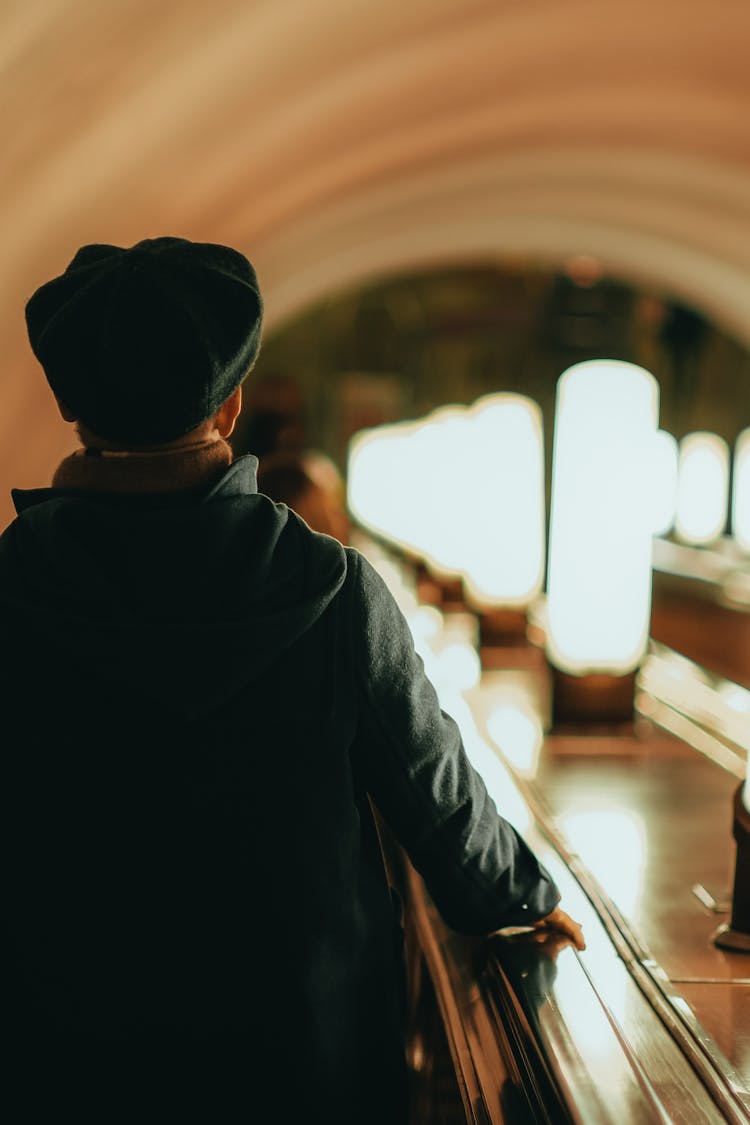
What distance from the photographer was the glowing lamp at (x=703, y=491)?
52.5 feet

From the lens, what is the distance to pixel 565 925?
195cm

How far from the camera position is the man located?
138cm

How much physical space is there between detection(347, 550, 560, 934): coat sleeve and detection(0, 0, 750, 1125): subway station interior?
0.18 metres

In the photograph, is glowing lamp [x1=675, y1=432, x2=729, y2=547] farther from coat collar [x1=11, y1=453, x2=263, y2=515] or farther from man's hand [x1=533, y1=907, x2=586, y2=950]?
coat collar [x1=11, y1=453, x2=263, y2=515]

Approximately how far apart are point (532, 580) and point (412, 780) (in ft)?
11.4

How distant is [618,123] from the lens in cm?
654

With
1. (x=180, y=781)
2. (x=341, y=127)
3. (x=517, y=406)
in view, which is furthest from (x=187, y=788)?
(x=341, y=127)

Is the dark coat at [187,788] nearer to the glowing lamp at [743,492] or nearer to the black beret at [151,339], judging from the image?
the black beret at [151,339]

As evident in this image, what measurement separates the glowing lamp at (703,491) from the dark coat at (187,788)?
1497 centimetres

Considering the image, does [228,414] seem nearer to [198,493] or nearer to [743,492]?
[198,493]

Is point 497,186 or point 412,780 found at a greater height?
point 497,186

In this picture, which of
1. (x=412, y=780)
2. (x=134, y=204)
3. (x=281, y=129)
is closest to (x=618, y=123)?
(x=281, y=129)

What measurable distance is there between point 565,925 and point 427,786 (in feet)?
1.73

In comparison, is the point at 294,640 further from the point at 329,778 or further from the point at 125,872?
the point at 125,872
